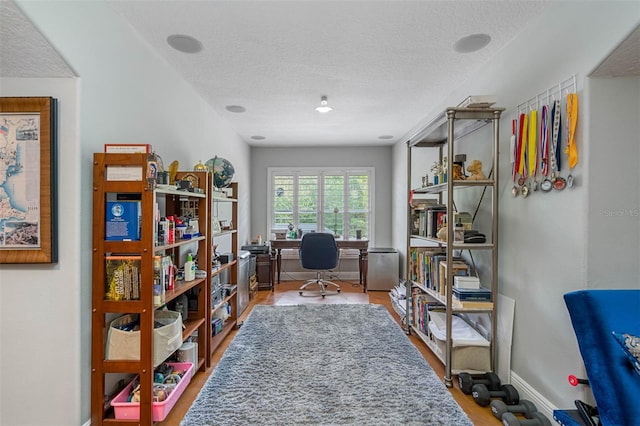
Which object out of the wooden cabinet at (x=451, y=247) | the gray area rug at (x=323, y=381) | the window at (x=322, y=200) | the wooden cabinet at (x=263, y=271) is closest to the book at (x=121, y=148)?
the gray area rug at (x=323, y=381)

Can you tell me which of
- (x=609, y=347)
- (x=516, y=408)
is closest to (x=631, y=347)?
(x=609, y=347)

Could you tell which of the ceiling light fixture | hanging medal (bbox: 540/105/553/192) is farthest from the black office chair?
hanging medal (bbox: 540/105/553/192)

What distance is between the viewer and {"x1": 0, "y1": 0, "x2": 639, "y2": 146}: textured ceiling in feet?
5.51

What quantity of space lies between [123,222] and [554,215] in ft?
7.73

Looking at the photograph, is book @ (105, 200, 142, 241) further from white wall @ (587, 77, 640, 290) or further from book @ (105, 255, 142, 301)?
white wall @ (587, 77, 640, 290)

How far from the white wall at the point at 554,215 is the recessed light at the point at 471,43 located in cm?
18

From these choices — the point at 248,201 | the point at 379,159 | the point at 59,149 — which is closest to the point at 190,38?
the point at 59,149

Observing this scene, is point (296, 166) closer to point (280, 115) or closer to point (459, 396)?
point (280, 115)

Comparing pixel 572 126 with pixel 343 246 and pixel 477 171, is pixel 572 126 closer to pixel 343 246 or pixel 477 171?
pixel 477 171

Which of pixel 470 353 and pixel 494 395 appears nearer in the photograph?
pixel 494 395

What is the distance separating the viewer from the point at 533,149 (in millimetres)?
1755

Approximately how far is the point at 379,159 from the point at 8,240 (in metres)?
4.93

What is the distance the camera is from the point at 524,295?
189cm

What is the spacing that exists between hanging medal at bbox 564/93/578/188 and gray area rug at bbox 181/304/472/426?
1517 mm
